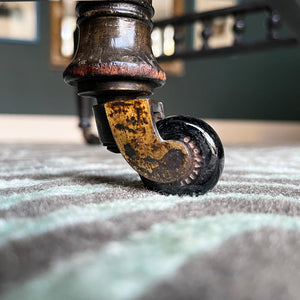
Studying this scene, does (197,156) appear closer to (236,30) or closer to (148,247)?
(148,247)

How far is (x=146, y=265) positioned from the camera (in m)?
0.19

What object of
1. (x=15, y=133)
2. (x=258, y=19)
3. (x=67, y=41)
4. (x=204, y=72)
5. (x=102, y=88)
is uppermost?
(x=258, y=19)

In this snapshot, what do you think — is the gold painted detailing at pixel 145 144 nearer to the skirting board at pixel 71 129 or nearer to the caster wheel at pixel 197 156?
the caster wheel at pixel 197 156

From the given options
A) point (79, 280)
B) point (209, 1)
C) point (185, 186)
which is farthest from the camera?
point (209, 1)

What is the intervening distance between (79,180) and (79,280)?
0.30m

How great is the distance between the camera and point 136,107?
37cm

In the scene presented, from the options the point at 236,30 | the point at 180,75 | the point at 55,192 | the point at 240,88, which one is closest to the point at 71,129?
the point at 180,75

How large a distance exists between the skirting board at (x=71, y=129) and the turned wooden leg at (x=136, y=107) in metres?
2.13

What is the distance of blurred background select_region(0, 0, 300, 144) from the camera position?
2.77 metres

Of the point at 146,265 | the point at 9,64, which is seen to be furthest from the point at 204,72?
the point at 146,265

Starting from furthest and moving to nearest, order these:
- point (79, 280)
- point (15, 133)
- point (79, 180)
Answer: point (15, 133)
point (79, 180)
point (79, 280)

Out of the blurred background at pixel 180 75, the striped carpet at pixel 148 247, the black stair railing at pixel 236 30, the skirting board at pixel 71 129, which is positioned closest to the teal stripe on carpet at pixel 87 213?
the striped carpet at pixel 148 247

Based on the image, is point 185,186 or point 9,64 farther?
point 9,64

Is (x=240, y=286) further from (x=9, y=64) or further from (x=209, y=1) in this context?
(x=209, y=1)
